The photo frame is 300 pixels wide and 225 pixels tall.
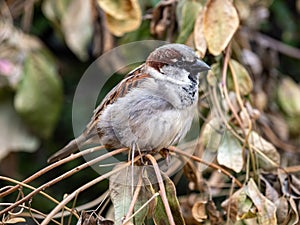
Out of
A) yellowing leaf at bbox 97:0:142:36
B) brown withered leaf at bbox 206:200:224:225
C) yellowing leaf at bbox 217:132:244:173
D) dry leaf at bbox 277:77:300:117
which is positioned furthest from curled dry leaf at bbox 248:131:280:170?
dry leaf at bbox 277:77:300:117

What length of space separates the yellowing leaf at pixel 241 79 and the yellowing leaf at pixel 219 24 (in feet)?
0.30

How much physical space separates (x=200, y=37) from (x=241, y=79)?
130mm

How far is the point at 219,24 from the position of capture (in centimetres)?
128

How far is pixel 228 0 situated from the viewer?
4.30ft

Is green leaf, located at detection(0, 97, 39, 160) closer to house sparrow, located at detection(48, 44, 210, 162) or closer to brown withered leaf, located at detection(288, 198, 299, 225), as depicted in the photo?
house sparrow, located at detection(48, 44, 210, 162)

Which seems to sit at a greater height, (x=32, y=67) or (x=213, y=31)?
(x=213, y=31)

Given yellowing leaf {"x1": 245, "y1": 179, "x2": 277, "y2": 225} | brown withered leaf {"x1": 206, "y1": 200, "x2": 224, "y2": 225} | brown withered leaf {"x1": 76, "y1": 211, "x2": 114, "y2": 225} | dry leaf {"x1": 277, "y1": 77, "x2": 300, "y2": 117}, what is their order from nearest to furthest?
brown withered leaf {"x1": 76, "y1": 211, "x2": 114, "y2": 225} < yellowing leaf {"x1": 245, "y1": 179, "x2": 277, "y2": 225} < brown withered leaf {"x1": 206, "y1": 200, "x2": 224, "y2": 225} < dry leaf {"x1": 277, "y1": 77, "x2": 300, "y2": 117}

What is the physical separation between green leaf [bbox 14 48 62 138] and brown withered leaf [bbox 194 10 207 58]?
56 cm

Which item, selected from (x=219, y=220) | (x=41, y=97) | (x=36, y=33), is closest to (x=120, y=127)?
(x=219, y=220)

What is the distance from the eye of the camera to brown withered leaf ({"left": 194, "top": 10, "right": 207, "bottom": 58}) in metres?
1.28

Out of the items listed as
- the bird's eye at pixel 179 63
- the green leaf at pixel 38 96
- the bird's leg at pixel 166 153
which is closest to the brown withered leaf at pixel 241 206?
the bird's leg at pixel 166 153

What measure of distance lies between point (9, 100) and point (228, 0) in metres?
0.76

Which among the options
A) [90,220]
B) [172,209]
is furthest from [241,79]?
[90,220]

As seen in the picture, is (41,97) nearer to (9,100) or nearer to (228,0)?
(9,100)
